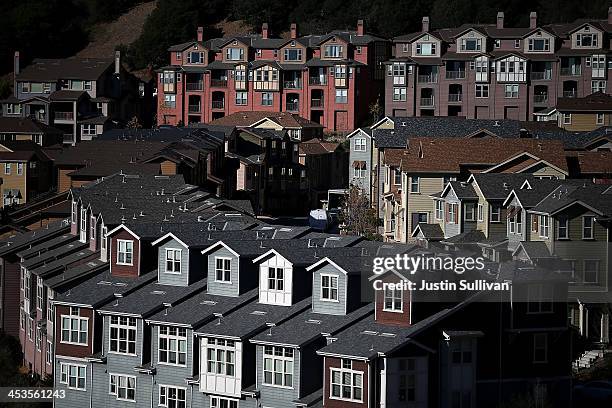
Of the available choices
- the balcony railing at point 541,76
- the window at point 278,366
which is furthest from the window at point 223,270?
the balcony railing at point 541,76

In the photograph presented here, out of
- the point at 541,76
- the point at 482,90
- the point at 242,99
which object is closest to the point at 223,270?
the point at 482,90

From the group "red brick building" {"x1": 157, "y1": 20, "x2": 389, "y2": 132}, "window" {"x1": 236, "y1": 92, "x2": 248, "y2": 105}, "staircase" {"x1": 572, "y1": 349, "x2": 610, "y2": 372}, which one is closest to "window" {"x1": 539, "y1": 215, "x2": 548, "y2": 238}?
"staircase" {"x1": 572, "y1": 349, "x2": 610, "y2": 372}

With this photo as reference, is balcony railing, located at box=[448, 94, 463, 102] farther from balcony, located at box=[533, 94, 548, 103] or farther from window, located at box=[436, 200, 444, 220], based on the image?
window, located at box=[436, 200, 444, 220]

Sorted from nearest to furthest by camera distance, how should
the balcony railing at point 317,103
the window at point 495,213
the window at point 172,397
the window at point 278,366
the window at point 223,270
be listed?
the window at point 278,366 < the window at point 172,397 < the window at point 223,270 < the window at point 495,213 < the balcony railing at point 317,103

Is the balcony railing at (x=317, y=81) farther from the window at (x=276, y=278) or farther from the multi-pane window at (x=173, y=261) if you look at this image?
the window at (x=276, y=278)

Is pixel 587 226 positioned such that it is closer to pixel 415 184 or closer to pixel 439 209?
pixel 439 209

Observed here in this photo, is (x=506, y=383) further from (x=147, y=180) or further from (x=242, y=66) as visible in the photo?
(x=242, y=66)
